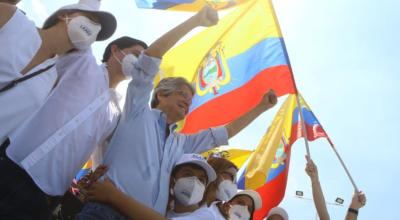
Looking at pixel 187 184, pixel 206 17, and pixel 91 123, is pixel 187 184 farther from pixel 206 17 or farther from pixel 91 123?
pixel 206 17

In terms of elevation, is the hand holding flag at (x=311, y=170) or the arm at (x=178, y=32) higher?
the arm at (x=178, y=32)

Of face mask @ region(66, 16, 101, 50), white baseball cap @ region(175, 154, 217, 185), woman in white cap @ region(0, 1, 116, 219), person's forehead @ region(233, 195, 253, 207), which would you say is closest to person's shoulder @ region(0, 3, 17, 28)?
woman in white cap @ region(0, 1, 116, 219)

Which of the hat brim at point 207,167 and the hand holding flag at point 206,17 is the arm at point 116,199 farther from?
the hand holding flag at point 206,17

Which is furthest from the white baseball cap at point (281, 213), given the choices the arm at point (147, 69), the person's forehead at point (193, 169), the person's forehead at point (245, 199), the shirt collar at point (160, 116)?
the arm at point (147, 69)

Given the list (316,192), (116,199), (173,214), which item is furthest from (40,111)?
(316,192)

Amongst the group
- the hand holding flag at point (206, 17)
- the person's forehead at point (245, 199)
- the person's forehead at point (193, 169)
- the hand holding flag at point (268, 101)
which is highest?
the hand holding flag at point (206, 17)

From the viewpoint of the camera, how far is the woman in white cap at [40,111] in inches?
80.0

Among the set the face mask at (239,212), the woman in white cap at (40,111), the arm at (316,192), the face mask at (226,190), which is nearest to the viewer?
the woman in white cap at (40,111)

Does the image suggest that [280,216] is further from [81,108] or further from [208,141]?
[81,108]

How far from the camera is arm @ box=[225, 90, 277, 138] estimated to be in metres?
3.24

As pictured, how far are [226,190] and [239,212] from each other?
347mm

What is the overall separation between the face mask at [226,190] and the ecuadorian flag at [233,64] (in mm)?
1699

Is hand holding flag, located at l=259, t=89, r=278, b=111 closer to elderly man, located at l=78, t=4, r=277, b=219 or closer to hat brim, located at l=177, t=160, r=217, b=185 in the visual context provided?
elderly man, located at l=78, t=4, r=277, b=219

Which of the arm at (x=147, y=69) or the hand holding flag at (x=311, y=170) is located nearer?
the arm at (x=147, y=69)
